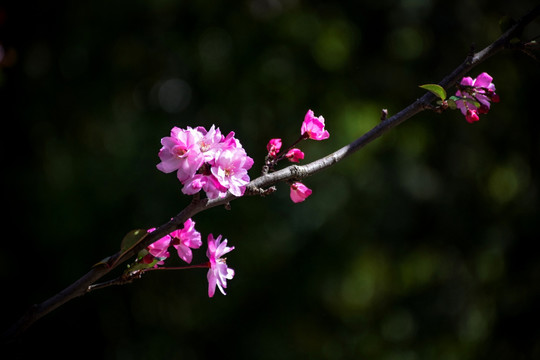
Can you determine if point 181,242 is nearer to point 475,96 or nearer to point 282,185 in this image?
point 475,96

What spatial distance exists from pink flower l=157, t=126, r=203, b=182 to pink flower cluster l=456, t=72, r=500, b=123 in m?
0.37

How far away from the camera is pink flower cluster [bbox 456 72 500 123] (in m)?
0.75

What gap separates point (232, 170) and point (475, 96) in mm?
374

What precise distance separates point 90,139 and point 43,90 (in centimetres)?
36

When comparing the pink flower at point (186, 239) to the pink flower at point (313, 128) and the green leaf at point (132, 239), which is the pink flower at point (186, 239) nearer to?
the green leaf at point (132, 239)

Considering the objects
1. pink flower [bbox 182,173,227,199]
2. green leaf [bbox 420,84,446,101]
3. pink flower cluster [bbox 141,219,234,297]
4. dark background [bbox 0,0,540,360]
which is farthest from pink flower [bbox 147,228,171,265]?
dark background [bbox 0,0,540,360]

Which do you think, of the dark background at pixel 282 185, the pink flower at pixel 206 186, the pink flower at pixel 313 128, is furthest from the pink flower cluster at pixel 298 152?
the dark background at pixel 282 185

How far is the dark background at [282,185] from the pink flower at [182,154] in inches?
92.5

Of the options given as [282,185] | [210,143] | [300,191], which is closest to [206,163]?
[210,143]

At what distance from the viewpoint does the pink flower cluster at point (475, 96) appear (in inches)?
29.7

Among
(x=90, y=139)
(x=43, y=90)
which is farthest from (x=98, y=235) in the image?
(x=43, y=90)

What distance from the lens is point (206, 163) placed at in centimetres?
61

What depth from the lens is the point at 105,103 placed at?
3215mm

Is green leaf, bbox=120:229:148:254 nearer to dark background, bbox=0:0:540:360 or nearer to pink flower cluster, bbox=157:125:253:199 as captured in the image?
pink flower cluster, bbox=157:125:253:199
